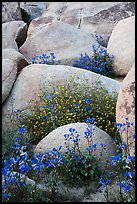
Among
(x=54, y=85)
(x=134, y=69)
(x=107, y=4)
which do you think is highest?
(x=107, y=4)

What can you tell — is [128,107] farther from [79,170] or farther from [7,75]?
[7,75]

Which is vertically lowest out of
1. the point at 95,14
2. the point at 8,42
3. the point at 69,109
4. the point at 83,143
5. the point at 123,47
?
the point at 83,143

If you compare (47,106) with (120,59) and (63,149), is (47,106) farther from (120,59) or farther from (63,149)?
(120,59)

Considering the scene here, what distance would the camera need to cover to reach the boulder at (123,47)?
664cm

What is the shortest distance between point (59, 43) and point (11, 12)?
118 inches

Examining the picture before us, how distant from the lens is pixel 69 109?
512 centimetres

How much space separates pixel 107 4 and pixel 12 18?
7.46 ft

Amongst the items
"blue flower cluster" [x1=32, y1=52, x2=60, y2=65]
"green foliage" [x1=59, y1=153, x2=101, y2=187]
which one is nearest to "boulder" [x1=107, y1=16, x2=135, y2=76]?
"blue flower cluster" [x1=32, y1=52, x2=60, y2=65]

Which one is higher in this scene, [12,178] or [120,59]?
[120,59]

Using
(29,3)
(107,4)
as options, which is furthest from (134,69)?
(29,3)

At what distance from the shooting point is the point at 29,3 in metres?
10.9

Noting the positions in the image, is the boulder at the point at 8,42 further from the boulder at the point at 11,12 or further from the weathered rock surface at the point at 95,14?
the boulder at the point at 11,12

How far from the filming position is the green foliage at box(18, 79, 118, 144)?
16.1 feet

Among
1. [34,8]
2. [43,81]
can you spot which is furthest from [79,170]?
[34,8]
